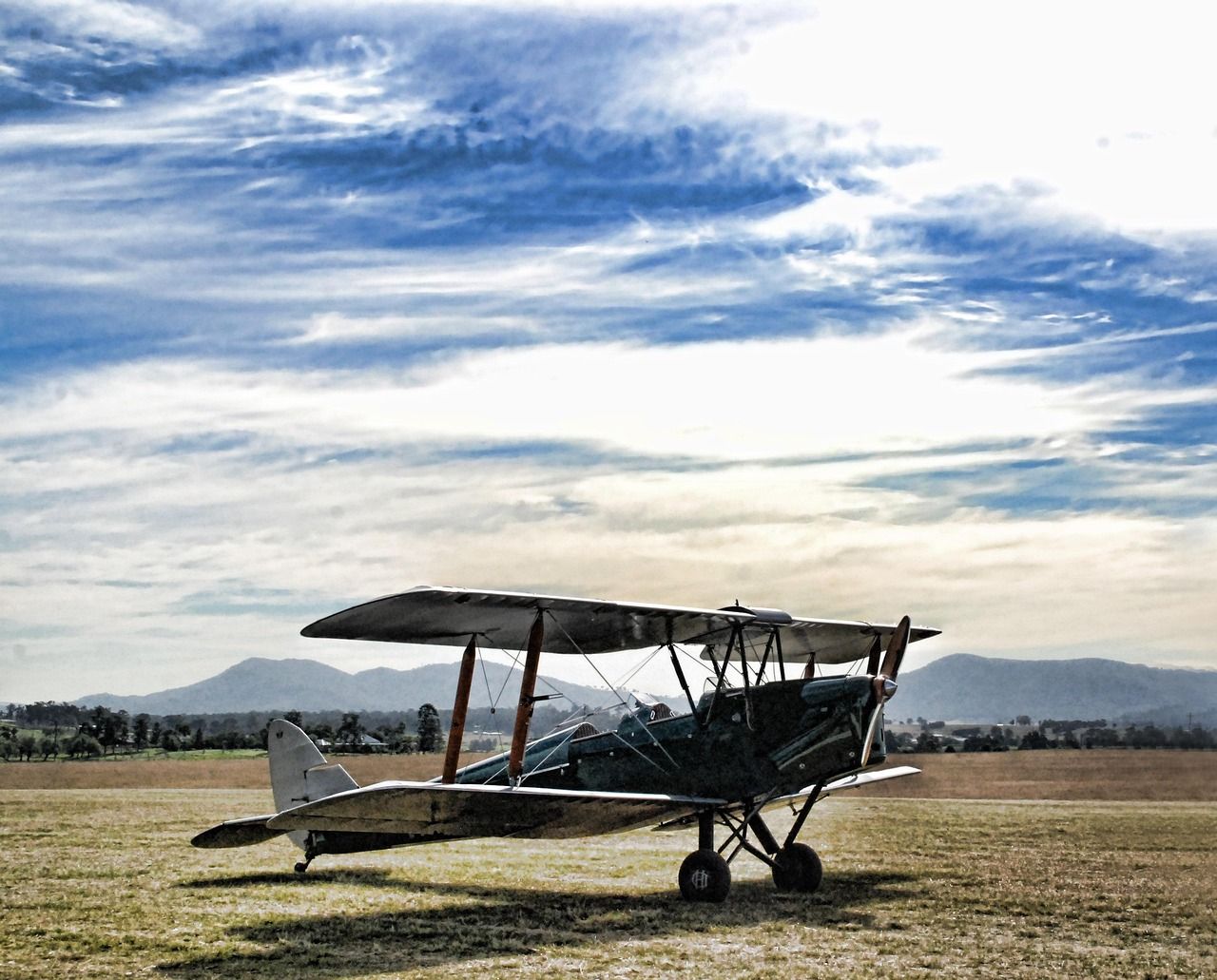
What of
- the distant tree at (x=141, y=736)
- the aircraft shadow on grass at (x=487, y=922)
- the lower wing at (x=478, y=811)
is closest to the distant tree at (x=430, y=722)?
the aircraft shadow on grass at (x=487, y=922)

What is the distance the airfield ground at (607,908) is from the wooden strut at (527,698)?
1566 millimetres

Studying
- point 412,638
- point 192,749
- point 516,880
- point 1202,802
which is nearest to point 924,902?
point 516,880

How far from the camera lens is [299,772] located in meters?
15.3

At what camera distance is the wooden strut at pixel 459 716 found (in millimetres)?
12633

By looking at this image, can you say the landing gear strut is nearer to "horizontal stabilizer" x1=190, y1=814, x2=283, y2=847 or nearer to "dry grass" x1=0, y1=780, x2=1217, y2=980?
"dry grass" x1=0, y1=780, x2=1217, y2=980

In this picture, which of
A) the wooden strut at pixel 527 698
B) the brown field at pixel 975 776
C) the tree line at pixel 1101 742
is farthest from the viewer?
the tree line at pixel 1101 742

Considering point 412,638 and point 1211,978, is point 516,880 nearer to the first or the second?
point 412,638

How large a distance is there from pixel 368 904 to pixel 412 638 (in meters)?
2.92

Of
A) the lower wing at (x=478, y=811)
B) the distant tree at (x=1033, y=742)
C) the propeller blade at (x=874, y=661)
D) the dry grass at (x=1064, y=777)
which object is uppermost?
the propeller blade at (x=874, y=661)

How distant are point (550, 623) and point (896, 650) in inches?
161

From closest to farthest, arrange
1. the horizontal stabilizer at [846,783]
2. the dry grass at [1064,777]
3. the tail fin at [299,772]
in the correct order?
the horizontal stabilizer at [846,783] < the tail fin at [299,772] < the dry grass at [1064,777]

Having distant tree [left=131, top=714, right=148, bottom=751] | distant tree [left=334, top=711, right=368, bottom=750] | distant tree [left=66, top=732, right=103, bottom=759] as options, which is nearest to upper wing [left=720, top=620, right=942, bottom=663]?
distant tree [left=334, top=711, right=368, bottom=750]

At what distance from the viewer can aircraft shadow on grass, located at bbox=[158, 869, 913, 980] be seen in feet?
31.0

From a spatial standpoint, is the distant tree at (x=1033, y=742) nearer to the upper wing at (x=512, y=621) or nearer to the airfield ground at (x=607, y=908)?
the airfield ground at (x=607, y=908)
